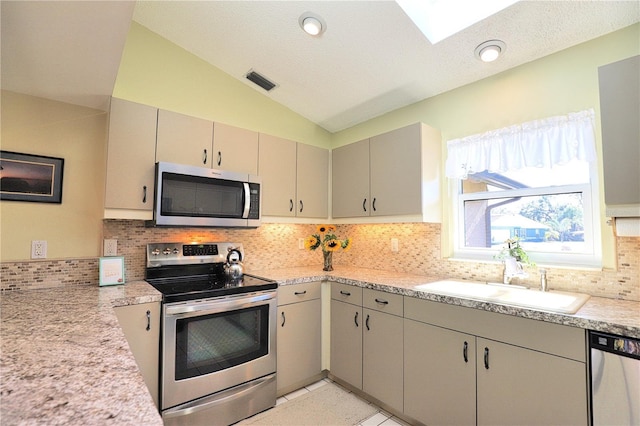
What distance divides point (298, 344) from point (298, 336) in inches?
2.5

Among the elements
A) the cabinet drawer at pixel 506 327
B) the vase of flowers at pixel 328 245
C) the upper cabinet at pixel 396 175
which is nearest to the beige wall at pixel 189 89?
the upper cabinet at pixel 396 175

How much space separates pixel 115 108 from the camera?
198 cm

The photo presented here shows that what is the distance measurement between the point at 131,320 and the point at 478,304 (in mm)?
1907

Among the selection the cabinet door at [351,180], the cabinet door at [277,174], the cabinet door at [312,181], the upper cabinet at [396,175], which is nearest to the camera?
the upper cabinet at [396,175]

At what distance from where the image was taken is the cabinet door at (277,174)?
8.77 feet

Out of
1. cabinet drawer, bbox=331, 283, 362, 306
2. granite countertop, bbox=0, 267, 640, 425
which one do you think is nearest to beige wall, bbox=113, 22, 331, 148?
granite countertop, bbox=0, 267, 640, 425

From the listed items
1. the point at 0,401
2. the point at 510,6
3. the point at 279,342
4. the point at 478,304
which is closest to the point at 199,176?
the point at 279,342

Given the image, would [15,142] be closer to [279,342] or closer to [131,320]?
[131,320]

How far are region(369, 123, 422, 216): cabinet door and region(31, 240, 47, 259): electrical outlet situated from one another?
2.35 meters

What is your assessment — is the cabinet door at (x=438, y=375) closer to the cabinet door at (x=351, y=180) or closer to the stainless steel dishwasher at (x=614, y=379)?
the stainless steel dishwasher at (x=614, y=379)

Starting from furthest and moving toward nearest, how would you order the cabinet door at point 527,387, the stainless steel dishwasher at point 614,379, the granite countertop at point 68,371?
the cabinet door at point 527,387 → the stainless steel dishwasher at point 614,379 → the granite countertop at point 68,371

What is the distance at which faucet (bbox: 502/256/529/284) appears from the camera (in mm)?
1960

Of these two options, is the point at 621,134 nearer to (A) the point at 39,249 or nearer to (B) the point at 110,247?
(B) the point at 110,247

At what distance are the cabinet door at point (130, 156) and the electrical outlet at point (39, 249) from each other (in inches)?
19.6
